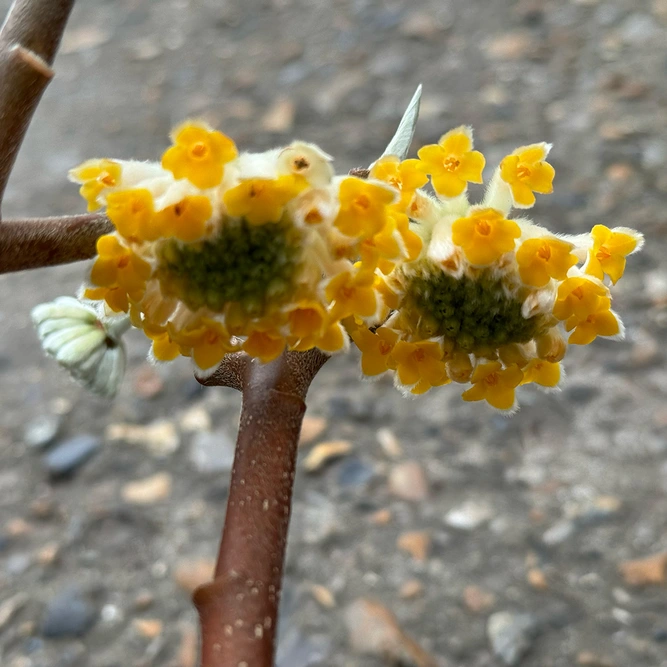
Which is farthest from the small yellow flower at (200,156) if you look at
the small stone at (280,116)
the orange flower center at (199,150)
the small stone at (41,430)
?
the small stone at (280,116)

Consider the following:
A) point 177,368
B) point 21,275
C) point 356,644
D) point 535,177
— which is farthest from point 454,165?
point 21,275

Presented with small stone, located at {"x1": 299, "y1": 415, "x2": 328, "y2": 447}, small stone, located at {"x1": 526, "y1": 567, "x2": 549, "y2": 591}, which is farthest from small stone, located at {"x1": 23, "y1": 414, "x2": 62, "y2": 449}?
small stone, located at {"x1": 526, "y1": 567, "x2": 549, "y2": 591}

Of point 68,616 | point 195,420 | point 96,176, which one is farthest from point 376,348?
point 195,420

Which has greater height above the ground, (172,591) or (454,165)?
(454,165)

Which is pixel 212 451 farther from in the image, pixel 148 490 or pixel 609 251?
pixel 609 251

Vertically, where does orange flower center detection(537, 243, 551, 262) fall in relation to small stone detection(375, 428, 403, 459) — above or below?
above

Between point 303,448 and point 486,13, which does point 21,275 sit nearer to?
point 303,448

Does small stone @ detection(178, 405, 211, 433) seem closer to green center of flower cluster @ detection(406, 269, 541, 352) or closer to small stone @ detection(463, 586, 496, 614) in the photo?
small stone @ detection(463, 586, 496, 614)
